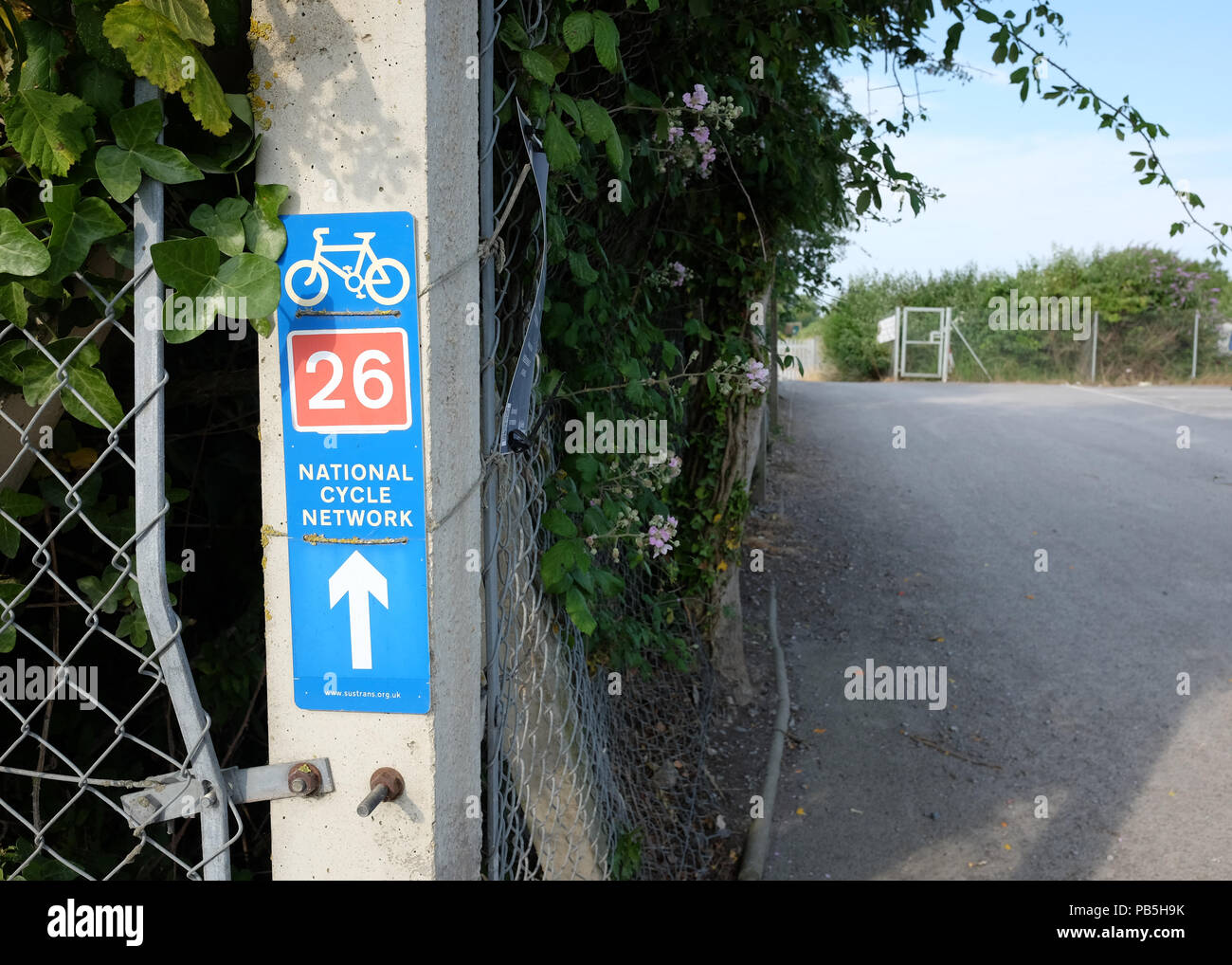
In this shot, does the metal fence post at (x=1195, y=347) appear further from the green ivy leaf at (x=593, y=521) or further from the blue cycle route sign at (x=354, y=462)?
the blue cycle route sign at (x=354, y=462)

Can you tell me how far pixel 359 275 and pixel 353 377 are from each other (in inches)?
5.8

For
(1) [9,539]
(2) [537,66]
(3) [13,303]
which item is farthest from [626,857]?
(3) [13,303]

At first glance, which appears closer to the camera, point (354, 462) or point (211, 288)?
point (211, 288)

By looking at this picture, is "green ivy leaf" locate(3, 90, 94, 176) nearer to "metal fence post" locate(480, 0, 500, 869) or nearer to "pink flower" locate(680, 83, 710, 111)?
"metal fence post" locate(480, 0, 500, 869)

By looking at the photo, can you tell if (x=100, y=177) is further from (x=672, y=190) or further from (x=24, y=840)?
(x=672, y=190)

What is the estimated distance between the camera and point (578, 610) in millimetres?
2393

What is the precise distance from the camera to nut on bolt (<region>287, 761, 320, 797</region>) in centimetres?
144

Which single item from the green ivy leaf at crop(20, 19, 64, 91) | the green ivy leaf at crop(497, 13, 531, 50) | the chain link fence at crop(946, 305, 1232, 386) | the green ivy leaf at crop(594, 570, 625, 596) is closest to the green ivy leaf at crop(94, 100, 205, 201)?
the green ivy leaf at crop(20, 19, 64, 91)

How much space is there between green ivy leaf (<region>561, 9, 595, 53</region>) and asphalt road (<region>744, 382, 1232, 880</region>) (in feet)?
11.8

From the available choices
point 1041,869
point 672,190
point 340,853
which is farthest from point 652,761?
point 340,853

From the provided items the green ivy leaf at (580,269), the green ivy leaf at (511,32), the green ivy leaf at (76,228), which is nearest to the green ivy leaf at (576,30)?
the green ivy leaf at (511,32)

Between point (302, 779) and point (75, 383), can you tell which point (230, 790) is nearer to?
point (302, 779)

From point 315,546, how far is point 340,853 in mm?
473

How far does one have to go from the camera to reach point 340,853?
1.47 metres
